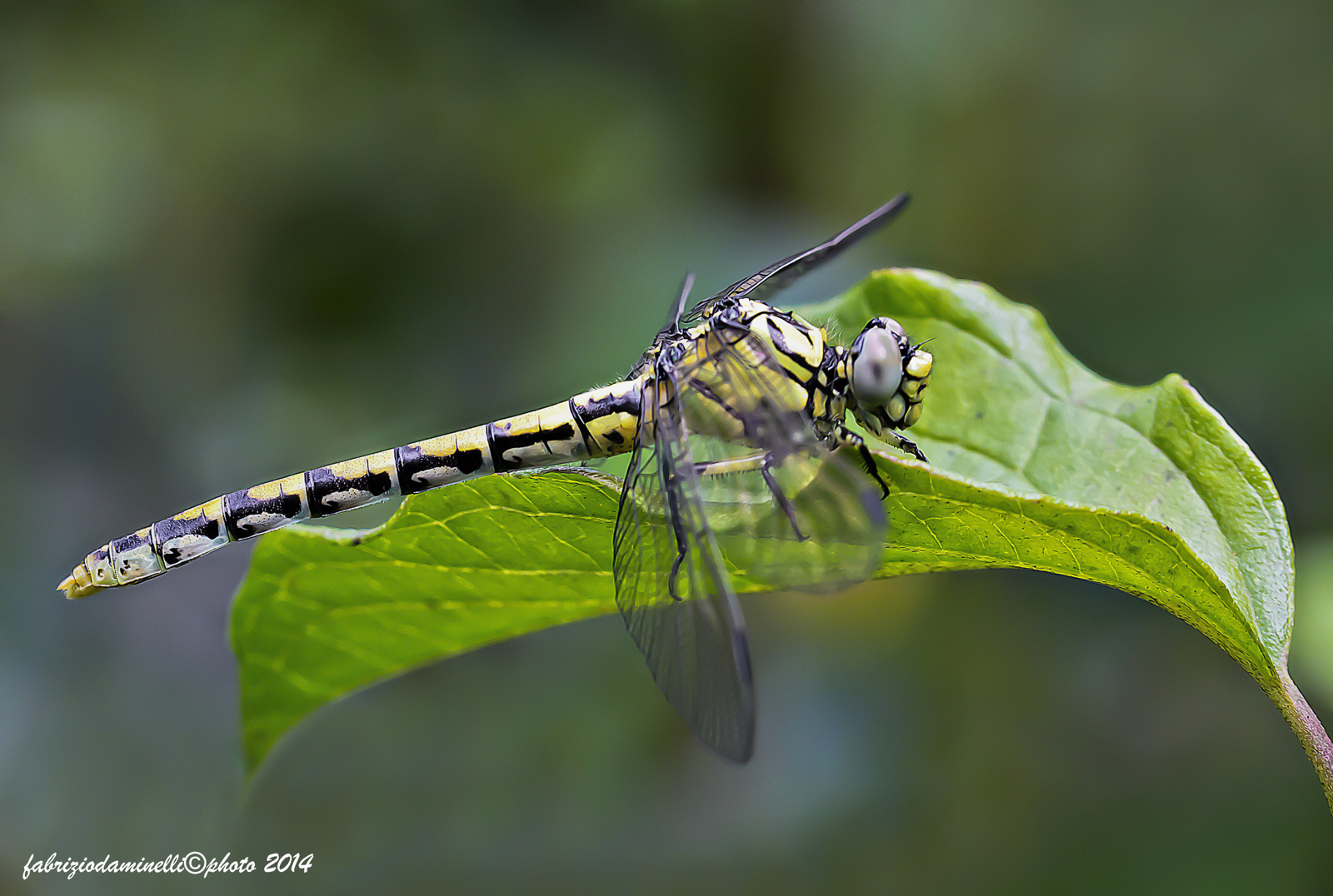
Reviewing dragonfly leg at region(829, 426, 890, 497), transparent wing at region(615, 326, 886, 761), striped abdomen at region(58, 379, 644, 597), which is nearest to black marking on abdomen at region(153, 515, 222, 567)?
striped abdomen at region(58, 379, 644, 597)

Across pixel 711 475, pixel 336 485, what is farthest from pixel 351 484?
pixel 711 475

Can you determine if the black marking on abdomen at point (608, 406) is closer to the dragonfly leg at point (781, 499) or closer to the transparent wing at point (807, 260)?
the transparent wing at point (807, 260)

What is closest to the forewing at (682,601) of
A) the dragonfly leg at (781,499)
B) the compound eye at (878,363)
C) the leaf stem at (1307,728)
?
the dragonfly leg at (781,499)

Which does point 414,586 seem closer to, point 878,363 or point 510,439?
point 510,439

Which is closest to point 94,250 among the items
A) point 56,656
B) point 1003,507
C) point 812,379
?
point 56,656

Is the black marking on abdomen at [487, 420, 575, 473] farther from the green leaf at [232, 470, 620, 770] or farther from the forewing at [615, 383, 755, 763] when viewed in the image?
the green leaf at [232, 470, 620, 770]

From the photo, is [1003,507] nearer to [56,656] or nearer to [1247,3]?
[56,656]

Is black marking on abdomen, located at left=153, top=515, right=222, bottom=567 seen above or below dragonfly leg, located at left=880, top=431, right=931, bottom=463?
below
